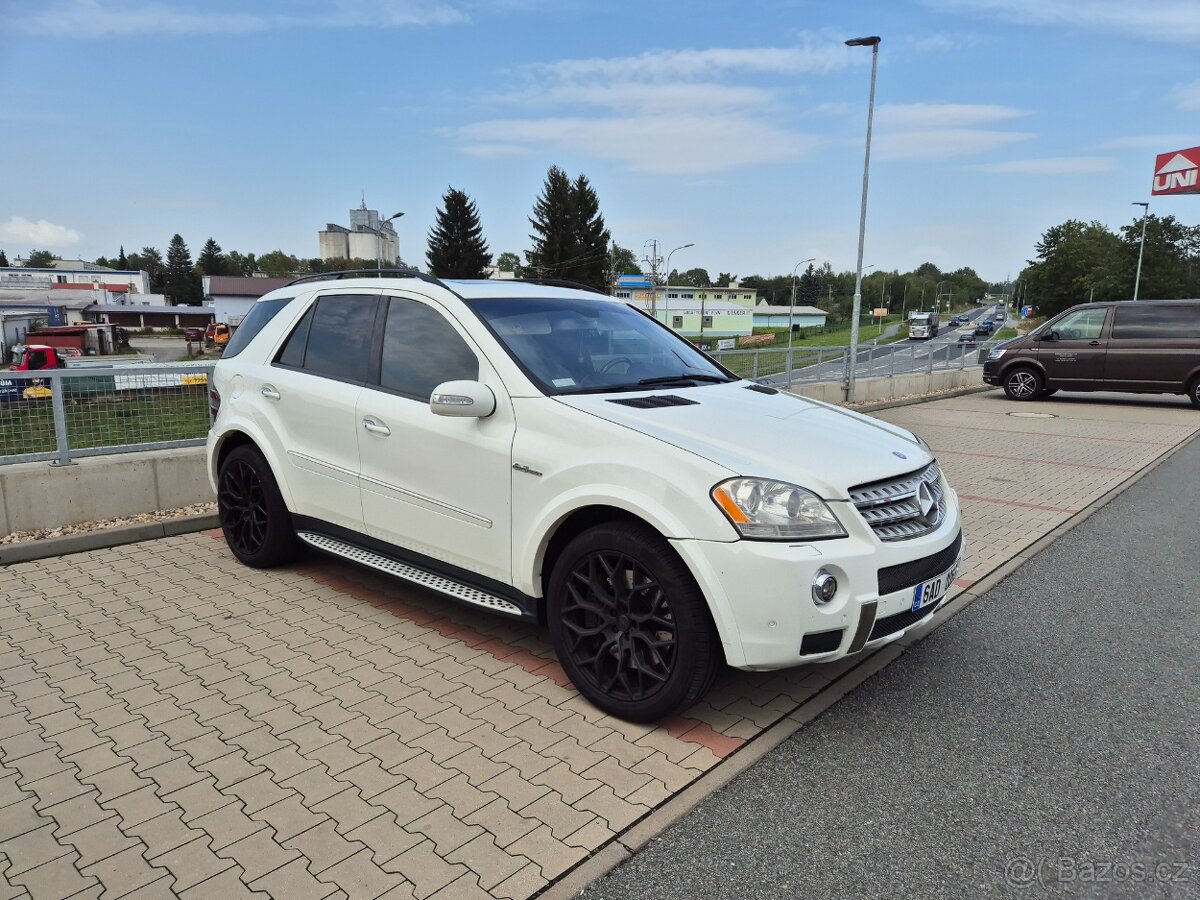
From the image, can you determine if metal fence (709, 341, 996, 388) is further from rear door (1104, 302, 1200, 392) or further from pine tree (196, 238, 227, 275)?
pine tree (196, 238, 227, 275)

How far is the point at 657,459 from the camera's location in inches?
118

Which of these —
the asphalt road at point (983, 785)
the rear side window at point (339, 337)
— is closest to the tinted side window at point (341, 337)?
the rear side window at point (339, 337)

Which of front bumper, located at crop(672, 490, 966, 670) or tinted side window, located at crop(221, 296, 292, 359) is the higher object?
tinted side window, located at crop(221, 296, 292, 359)

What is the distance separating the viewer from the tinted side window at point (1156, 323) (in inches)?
583

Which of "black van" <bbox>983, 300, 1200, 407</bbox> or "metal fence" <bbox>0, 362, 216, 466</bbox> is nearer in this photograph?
"metal fence" <bbox>0, 362, 216, 466</bbox>

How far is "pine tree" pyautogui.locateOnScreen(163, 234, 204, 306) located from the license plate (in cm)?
15617

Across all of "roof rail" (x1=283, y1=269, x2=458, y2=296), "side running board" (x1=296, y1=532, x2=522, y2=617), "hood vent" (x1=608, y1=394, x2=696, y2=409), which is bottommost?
"side running board" (x1=296, y1=532, x2=522, y2=617)

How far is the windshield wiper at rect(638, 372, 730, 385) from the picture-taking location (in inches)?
156

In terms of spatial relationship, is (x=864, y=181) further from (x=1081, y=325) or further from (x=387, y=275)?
(x=387, y=275)

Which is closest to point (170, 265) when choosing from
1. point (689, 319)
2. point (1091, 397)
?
point (689, 319)

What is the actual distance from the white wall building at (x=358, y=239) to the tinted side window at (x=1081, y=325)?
106 metres

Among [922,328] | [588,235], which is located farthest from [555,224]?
[922,328]

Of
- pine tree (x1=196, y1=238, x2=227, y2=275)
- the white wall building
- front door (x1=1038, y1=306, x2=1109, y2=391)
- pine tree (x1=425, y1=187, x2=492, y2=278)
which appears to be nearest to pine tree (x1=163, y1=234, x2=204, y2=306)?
pine tree (x1=196, y1=238, x2=227, y2=275)

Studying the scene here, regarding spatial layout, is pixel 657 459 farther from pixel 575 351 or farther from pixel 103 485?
pixel 103 485
